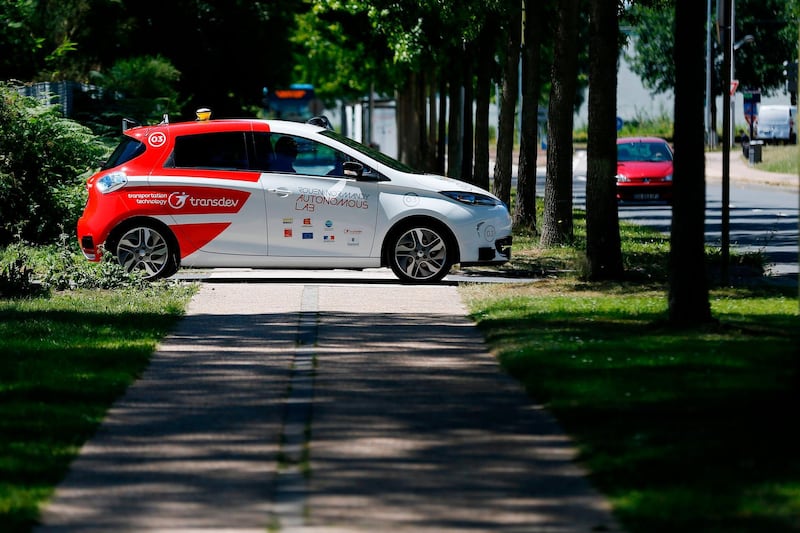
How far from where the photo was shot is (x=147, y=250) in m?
16.2

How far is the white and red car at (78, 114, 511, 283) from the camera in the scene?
15922 millimetres

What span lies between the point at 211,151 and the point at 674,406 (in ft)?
29.6

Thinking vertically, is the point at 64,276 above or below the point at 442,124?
below

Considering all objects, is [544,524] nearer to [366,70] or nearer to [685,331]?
[685,331]

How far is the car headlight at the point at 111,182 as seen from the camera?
52.8 feet

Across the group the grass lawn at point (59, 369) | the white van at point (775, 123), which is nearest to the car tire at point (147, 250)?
the grass lawn at point (59, 369)

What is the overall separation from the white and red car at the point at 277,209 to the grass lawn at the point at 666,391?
1.15 metres

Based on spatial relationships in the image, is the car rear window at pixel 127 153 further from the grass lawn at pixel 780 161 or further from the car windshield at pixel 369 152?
the grass lawn at pixel 780 161

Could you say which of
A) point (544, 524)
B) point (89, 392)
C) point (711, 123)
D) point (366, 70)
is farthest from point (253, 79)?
point (544, 524)

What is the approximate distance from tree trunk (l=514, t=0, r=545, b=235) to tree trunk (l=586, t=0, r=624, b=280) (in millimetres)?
7400

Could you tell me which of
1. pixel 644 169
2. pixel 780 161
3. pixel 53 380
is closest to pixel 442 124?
pixel 644 169

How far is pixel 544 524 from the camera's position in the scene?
5.93 meters

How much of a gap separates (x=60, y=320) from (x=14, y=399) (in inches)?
148

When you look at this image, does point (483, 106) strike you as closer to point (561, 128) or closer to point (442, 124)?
point (561, 128)
